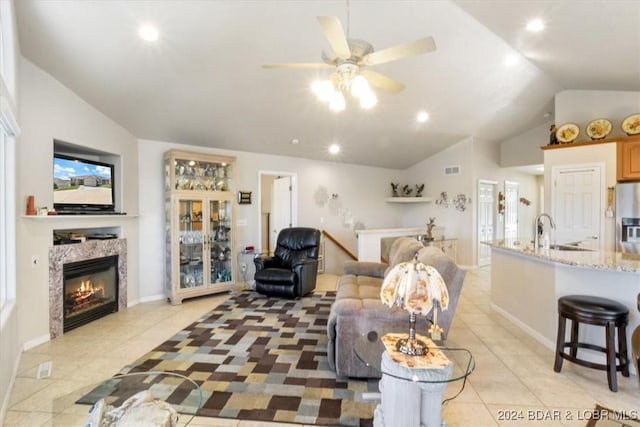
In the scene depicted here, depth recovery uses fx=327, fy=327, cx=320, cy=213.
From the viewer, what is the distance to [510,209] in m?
8.01

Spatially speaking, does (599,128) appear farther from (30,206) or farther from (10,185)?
(30,206)

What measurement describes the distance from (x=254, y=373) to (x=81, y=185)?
10.4 ft

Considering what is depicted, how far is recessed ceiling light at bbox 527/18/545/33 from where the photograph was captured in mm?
3199

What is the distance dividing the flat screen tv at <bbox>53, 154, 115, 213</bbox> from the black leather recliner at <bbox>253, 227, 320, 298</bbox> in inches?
89.2

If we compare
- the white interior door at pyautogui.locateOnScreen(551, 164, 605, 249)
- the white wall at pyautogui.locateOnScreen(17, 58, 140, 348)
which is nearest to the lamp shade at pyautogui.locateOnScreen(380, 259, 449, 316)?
the white wall at pyautogui.locateOnScreen(17, 58, 140, 348)

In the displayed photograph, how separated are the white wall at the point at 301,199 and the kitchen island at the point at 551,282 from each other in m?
3.60

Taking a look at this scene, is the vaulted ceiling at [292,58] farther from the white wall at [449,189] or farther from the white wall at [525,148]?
the white wall at [449,189]

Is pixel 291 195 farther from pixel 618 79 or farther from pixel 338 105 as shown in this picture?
pixel 618 79

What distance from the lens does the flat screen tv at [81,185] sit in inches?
147

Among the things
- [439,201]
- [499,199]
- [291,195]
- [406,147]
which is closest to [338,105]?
[291,195]

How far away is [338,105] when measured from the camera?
Result: 2521 millimetres

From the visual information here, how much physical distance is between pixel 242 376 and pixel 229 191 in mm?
3292

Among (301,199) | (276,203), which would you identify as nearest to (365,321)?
(301,199)

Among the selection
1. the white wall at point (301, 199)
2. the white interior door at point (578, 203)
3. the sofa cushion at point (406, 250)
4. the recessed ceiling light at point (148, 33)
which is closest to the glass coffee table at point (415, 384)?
the sofa cushion at point (406, 250)
